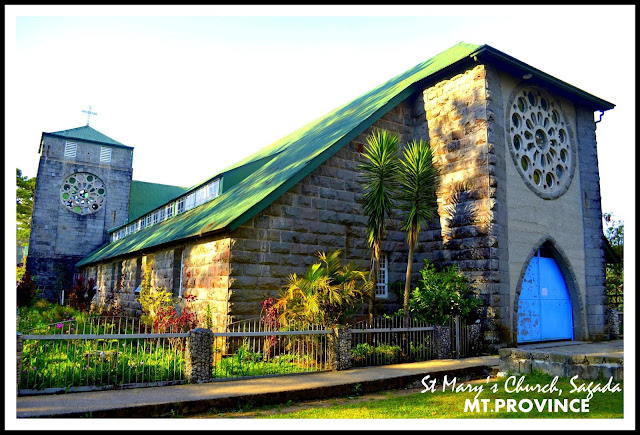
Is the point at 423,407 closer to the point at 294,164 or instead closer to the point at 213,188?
the point at 294,164

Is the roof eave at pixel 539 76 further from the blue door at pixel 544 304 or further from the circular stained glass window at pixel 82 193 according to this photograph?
the circular stained glass window at pixel 82 193

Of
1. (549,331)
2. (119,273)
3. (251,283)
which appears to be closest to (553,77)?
(549,331)

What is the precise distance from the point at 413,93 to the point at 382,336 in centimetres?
893

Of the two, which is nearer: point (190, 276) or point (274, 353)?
point (274, 353)

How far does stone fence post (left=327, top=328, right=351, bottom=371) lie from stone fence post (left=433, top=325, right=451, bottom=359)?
9.32ft

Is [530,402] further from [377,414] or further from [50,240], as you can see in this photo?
[50,240]

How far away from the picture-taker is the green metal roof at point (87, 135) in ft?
124

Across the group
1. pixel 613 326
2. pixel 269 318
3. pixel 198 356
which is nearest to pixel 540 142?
pixel 613 326

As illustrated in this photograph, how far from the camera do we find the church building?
13773 mm

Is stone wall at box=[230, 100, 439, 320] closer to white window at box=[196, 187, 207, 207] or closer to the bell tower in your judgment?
white window at box=[196, 187, 207, 207]

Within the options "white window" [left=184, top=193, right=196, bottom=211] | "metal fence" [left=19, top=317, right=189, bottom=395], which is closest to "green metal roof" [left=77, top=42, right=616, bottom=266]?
"white window" [left=184, top=193, right=196, bottom=211]

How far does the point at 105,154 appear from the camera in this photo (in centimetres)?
3891

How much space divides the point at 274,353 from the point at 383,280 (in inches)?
222

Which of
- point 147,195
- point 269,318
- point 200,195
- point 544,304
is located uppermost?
point 147,195
